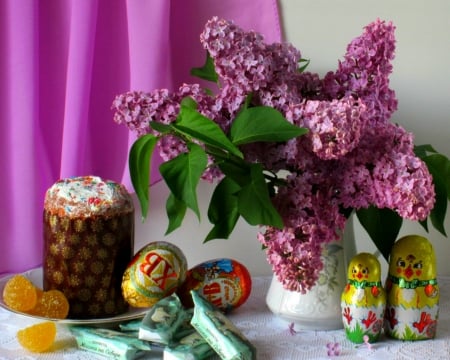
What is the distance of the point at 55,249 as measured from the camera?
102cm

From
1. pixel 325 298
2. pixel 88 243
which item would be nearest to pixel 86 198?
pixel 88 243

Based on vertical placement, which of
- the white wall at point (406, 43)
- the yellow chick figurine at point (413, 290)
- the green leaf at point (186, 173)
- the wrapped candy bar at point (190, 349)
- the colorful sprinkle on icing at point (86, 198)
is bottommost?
the wrapped candy bar at point (190, 349)

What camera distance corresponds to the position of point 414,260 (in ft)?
3.05

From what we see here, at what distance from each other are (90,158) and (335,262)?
0.49 meters

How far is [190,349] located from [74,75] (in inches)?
19.9

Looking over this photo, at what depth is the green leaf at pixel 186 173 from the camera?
0.81m

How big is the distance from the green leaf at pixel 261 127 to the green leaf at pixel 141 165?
0.11 m

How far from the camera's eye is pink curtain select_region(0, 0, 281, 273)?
1.15 metres

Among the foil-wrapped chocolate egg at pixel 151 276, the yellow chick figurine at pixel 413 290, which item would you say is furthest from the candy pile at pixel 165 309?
the yellow chick figurine at pixel 413 290

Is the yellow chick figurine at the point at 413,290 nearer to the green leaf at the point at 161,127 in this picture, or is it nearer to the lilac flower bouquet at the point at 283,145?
the lilac flower bouquet at the point at 283,145

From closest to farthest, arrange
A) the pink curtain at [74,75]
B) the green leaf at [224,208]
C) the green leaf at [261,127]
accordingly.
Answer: the green leaf at [261,127] → the green leaf at [224,208] → the pink curtain at [74,75]

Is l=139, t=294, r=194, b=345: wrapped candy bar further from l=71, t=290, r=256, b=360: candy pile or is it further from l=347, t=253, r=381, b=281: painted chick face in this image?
l=347, t=253, r=381, b=281: painted chick face

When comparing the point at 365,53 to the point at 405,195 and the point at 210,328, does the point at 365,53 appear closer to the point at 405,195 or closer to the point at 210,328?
the point at 405,195

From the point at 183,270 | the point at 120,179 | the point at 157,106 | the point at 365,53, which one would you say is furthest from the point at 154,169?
the point at 365,53
